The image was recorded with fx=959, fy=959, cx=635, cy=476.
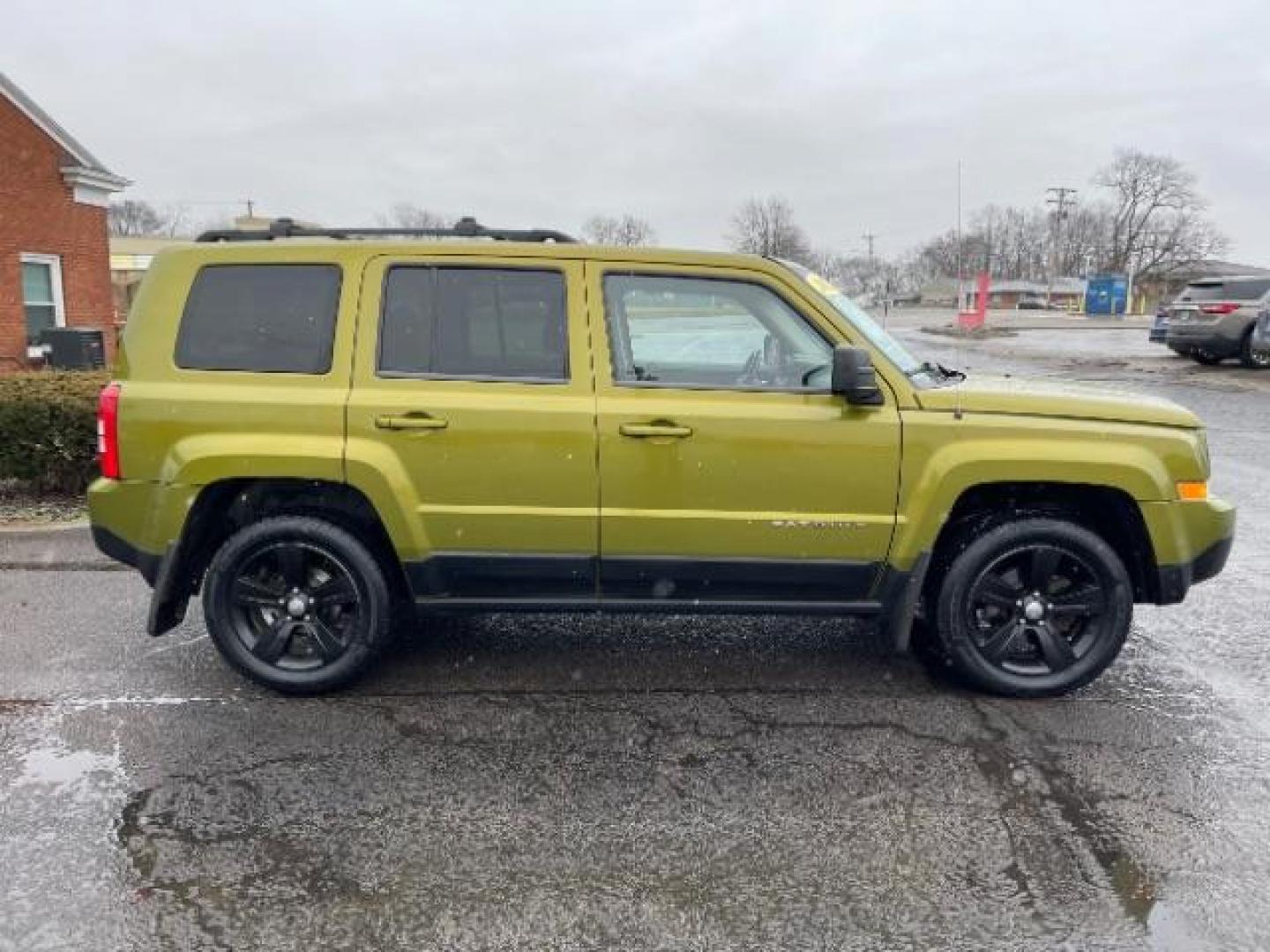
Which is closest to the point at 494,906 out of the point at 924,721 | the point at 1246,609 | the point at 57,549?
the point at 924,721

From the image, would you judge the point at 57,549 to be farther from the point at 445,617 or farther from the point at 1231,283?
the point at 1231,283

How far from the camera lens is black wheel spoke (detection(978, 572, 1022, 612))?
4020 mm

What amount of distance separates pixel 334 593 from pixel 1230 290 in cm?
2036

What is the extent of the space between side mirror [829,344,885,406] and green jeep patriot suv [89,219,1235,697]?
2 centimetres

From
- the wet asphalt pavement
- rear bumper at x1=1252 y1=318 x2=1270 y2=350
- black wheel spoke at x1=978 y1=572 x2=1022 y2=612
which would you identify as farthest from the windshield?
rear bumper at x1=1252 y1=318 x2=1270 y2=350

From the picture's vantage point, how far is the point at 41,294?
56.3ft

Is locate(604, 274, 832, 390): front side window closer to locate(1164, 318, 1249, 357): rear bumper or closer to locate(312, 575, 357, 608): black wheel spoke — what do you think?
locate(312, 575, 357, 608): black wheel spoke

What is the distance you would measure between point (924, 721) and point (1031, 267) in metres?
131

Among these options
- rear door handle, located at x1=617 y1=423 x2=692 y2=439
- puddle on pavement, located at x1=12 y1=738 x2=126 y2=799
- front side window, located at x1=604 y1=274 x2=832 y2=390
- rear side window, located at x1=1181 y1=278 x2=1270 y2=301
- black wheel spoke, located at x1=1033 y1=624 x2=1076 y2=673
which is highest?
Answer: rear side window, located at x1=1181 y1=278 x2=1270 y2=301

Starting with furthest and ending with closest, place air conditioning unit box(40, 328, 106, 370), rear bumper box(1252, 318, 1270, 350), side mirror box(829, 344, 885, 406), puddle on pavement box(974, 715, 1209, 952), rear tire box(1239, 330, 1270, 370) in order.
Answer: rear tire box(1239, 330, 1270, 370) < rear bumper box(1252, 318, 1270, 350) < air conditioning unit box(40, 328, 106, 370) < side mirror box(829, 344, 885, 406) < puddle on pavement box(974, 715, 1209, 952)

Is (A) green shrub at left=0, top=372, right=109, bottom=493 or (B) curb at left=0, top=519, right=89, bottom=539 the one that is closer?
(B) curb at left=0, top=519, right=89, bottom=539

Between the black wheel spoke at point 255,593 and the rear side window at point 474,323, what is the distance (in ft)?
3.59

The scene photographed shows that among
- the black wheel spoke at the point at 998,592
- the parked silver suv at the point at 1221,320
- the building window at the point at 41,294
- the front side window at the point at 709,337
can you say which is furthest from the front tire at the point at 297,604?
the parked silver suv at the point at 1221,320

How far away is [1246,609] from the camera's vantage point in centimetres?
521
